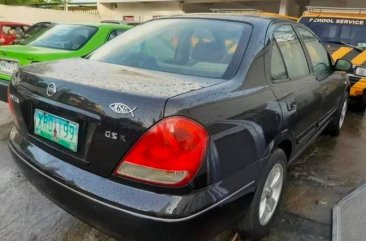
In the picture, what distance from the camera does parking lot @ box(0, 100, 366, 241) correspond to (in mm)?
2754

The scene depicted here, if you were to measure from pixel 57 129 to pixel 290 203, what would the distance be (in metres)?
2.10

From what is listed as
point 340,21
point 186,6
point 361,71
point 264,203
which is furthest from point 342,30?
point 186,6

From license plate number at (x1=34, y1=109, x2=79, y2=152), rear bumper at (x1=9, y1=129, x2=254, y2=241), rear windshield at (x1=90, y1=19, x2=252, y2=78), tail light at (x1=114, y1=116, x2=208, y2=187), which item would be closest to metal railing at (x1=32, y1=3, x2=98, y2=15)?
rear windshield at (x1=90, y1=19, x2=252, y2=78)

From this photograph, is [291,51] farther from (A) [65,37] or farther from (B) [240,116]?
(A) [65,37]

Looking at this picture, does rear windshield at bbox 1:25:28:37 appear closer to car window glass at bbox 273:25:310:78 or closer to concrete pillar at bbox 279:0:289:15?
car window glass at bbox 273:25:310:78

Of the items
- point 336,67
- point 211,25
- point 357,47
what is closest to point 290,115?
point 211,25

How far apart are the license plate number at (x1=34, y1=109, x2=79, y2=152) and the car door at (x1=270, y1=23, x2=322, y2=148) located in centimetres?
137

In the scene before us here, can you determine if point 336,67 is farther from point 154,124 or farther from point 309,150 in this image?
point 154,124

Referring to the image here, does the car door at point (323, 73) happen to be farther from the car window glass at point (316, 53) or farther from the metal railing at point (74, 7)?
the metal railing at point (74, 7)

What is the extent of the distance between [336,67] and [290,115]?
182 cm

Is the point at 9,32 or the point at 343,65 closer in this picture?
the point at 343,65

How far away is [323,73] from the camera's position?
3.97 meters

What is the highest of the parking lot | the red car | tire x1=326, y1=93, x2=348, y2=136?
the red car

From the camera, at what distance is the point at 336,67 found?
4309 millimetres
